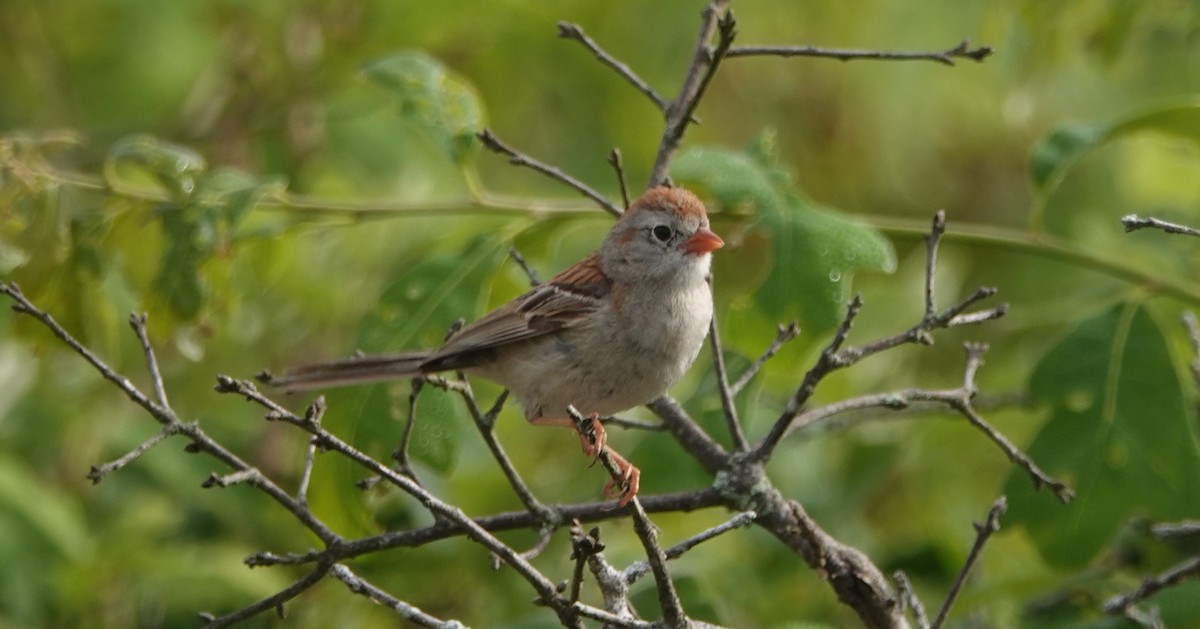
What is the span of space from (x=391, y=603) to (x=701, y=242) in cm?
181

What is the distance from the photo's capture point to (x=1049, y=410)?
4.36 m

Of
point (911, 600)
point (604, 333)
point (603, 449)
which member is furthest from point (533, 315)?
point (911, 600)

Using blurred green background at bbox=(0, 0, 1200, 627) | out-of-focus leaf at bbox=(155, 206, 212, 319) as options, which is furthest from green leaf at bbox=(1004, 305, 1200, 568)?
out-of-focus leaf at bbox=(155, 206, 212, 319)

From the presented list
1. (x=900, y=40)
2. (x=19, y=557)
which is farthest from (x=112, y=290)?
(x=900, y=40)

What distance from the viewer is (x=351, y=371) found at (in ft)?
13.1

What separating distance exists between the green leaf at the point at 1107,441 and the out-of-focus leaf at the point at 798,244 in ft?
2.50

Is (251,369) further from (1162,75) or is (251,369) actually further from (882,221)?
(1162,75)

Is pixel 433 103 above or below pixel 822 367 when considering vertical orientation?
above

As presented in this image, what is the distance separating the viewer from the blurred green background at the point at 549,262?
13.8 feet

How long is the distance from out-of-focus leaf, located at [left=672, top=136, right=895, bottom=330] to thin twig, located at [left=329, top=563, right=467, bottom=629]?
1480 millimetres

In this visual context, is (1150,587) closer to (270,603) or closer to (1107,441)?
(1107,441)

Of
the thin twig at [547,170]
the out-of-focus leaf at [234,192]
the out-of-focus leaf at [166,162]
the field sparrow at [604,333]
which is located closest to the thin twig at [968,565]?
the field sparrow at [604,333]

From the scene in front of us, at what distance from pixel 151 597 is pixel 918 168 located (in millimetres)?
5134

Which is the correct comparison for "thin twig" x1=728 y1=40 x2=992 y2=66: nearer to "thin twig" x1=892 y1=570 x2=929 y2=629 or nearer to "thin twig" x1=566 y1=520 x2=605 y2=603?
"thin twig" x1=892 y1=570 x2=929 y2=629
